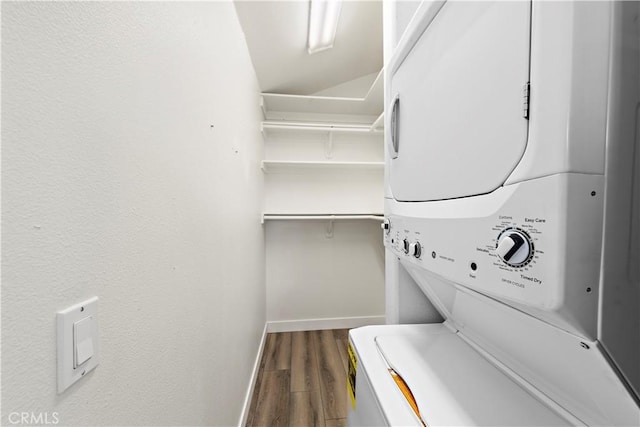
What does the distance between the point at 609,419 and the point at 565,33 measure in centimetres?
62

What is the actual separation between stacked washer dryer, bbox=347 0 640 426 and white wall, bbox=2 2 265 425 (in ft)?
1.95

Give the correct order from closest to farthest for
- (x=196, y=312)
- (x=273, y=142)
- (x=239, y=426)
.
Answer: (x=196, y=312) < (x=239, y=426) < (x=273, y=142)

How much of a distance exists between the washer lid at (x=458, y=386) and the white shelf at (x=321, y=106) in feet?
6.67

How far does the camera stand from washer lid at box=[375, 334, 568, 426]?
0.58m

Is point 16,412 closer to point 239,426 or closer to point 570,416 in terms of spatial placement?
point 570,416

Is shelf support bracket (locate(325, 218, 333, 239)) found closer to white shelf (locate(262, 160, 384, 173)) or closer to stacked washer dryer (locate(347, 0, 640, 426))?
white shelf (locate(262, 160, 384, 173))

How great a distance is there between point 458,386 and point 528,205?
0.54 meters

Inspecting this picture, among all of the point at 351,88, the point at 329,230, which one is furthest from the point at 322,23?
the point at 329,230

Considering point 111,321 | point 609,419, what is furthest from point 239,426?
point 609,419

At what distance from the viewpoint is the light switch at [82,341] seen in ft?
1.45

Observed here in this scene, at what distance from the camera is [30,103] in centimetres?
37

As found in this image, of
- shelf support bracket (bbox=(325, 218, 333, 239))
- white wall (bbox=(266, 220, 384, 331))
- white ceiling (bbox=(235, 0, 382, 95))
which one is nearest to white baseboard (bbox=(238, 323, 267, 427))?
white wall (bbox=(266, 220, 384, 331))

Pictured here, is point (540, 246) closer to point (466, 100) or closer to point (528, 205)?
point (528, 205)

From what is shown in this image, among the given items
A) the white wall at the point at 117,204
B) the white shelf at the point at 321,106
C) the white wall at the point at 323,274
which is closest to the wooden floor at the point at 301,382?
the white wall at the point at 323,274
